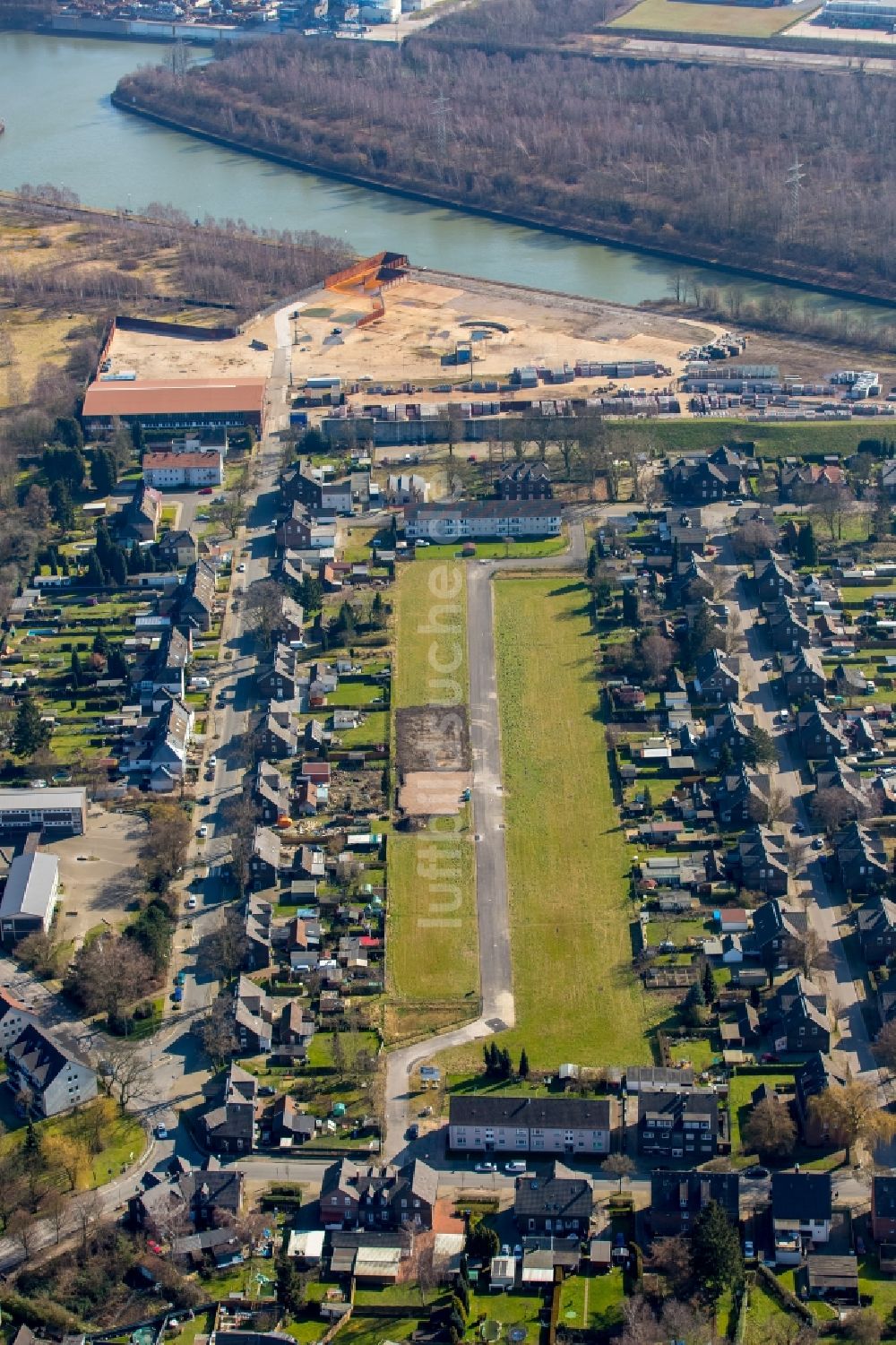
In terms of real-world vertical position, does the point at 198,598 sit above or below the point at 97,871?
above

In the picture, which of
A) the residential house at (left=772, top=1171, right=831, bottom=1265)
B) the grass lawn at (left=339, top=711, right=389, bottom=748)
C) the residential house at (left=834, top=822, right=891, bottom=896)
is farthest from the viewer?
the grass lawn at (left=339, top=711, right=389, bottom=748)

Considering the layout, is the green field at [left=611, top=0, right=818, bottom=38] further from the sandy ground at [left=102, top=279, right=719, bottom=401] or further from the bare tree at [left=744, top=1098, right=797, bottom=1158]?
the bare tree at [left=744, top=1098, right=797, bottom=1158]

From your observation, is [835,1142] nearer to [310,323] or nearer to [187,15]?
[310,323]

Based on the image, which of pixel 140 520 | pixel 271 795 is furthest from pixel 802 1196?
pixel 140 520

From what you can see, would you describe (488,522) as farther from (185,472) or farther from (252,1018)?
(252,1018)

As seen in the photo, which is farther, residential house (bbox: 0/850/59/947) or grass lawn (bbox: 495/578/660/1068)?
residential house (bbox: 0/850/59/947)

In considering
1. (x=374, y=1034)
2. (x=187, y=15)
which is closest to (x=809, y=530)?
(x=374, y=1034)

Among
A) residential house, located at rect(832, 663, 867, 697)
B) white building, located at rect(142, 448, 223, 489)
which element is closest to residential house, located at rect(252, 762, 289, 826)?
residential house, located at rect(832, 663, 867, 697)
